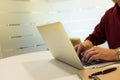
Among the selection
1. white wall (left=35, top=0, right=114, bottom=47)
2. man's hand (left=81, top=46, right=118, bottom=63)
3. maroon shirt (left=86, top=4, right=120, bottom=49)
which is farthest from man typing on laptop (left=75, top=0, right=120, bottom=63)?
white wall (left=35, top=0, right=114, bottom=47)

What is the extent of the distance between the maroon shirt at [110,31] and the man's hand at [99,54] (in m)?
0.55

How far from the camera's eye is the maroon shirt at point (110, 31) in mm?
1587

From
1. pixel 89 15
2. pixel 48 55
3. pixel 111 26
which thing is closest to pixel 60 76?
pixel 48 55

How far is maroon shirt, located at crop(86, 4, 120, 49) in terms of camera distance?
159cm

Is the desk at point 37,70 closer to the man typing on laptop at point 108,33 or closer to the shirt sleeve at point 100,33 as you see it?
the man typing on laptop at point 108,33

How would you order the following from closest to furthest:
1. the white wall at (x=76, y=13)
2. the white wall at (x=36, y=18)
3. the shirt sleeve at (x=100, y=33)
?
the shirt sleeve at (x=100, y=33)
the white wall at (x=36, y=18)
the white wall at (x=76, y=13)

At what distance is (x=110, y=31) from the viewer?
1638 millimetres

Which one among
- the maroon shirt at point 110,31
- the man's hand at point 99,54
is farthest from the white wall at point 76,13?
the man's hand at point 99,54

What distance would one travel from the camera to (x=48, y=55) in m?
1.31

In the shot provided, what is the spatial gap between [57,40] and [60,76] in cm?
19

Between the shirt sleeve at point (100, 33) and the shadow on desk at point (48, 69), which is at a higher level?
the shadow on desk at point (48, 69)

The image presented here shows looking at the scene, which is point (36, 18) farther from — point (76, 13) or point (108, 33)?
point (108, 33)

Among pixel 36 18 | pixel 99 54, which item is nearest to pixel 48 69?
pixel 99 54

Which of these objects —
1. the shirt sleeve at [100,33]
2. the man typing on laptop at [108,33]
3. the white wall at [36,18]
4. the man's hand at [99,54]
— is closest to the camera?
the man's hand at [99,54]
